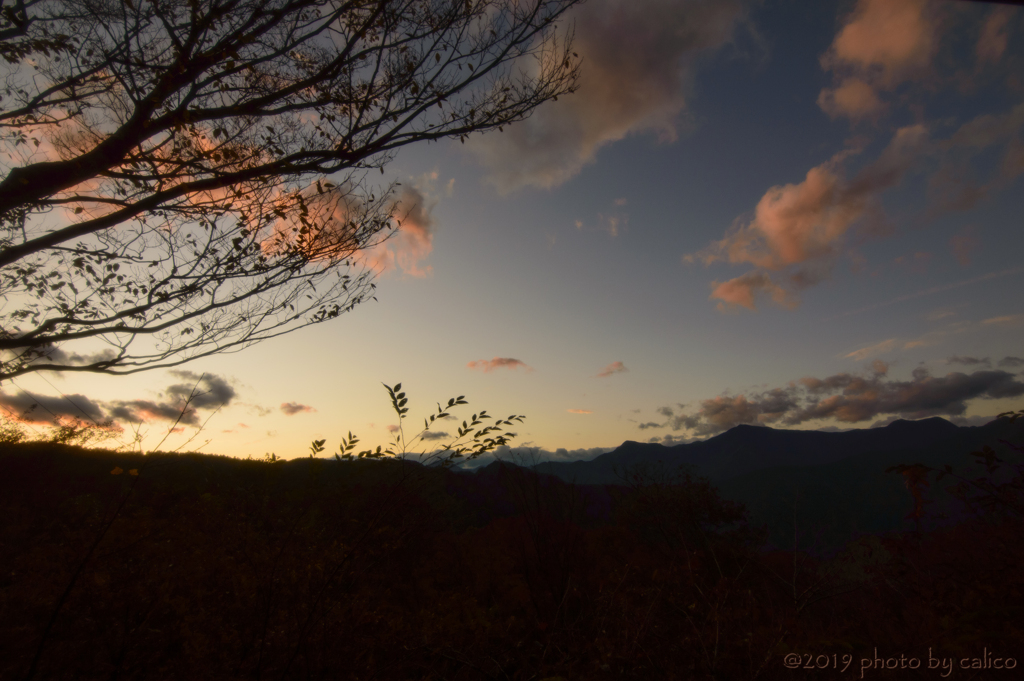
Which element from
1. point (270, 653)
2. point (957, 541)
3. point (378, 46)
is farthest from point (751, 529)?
point (378, 46)

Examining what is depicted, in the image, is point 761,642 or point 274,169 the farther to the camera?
point 274,169

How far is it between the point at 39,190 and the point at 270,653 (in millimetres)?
4821

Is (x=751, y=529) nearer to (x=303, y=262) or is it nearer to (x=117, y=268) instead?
(x=303, y=262)

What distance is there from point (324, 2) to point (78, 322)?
4.68 metres

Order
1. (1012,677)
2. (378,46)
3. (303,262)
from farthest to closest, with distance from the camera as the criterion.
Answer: (303,262)
(378,46)
(1012,677)

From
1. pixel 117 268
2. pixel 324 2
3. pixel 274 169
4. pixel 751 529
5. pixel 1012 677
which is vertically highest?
pixel 324 2

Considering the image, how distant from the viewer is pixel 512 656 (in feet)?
15.3

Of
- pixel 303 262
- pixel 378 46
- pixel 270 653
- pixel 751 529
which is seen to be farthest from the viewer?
pixel 751 529

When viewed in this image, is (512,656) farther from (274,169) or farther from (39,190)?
(39,190)

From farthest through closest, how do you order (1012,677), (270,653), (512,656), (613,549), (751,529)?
(751,529) < (613,549) < (512,656) < (270,653) < (1012,677)

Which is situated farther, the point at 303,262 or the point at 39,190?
the point at 303,262

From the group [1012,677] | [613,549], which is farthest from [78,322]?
[613,549]

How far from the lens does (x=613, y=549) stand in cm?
1944

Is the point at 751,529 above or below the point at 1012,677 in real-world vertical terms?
below
